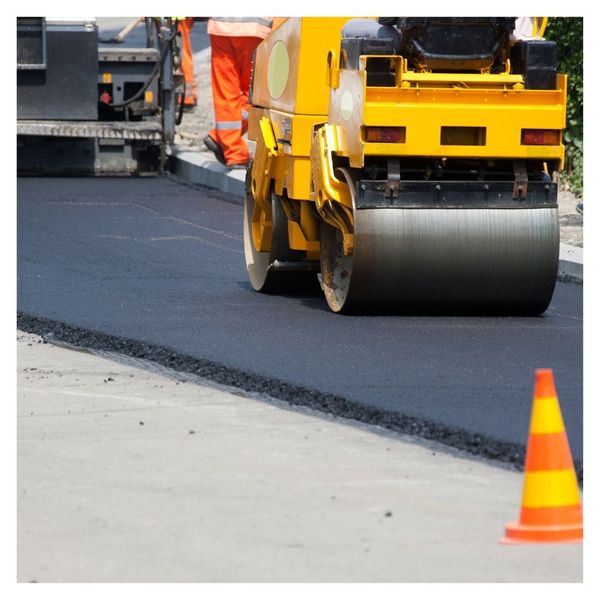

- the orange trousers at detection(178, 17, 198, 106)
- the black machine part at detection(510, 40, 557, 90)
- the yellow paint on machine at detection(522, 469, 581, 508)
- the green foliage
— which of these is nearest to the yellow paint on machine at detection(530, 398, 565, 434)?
the yellow paint on machine at detection(522, 469, 581, 508)

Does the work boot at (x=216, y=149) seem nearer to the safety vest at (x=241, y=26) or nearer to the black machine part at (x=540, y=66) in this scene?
the safety vest at (x=241, y=26)

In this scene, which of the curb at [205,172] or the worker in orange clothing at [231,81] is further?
the worker in orange clothing at [231,81]

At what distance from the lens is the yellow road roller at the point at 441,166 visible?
28.7 feet

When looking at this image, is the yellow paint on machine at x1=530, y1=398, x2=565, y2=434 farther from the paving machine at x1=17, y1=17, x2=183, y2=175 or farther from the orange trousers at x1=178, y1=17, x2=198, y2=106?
the orange trousers at x1=178, y1=17, x2=198, y2=106

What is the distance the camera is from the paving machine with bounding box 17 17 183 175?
16.5 metres

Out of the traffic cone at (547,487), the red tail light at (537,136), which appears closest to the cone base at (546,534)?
the traffic cone at (547,487)

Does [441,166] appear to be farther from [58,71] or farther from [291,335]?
[58,71]

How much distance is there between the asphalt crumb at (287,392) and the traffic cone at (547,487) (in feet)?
2.38

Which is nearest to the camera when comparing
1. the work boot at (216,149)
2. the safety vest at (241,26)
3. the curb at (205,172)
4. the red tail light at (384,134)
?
the red tail light at (384,134)

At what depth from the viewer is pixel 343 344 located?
26.9ft

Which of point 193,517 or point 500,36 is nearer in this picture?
point 193,517

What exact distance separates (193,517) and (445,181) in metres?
4.10
